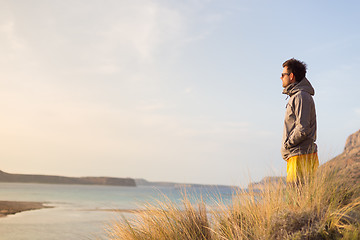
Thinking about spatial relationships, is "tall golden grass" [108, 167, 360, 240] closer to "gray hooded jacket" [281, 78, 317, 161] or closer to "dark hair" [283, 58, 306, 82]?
"gray hooded jacket" [281, 78, 317, 161]

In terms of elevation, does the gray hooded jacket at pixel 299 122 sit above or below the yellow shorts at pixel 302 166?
above

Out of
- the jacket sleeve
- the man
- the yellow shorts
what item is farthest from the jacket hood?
the yellow shorts

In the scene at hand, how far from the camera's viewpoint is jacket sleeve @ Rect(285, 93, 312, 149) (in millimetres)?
3348

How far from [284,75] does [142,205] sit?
2459mm

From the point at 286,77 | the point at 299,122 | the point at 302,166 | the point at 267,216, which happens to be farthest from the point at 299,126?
the point at 267,216

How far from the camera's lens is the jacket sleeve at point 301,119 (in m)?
3.35

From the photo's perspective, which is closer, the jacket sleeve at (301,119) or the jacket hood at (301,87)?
the jacket sleeve at (301,119)

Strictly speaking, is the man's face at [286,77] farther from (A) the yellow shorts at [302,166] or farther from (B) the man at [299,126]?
(A) the yellow shorts at [302,166]

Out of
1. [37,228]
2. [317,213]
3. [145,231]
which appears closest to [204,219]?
[145,231]

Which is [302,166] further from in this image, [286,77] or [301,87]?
[286,77]

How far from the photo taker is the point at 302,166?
137 inches

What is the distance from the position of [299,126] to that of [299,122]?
0.04 meters

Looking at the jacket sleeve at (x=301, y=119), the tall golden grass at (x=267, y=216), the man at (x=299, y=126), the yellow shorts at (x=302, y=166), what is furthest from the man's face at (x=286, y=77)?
the tall golden grass at (x=267, y=216)

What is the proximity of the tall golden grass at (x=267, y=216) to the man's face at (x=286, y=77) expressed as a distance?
3.46ft
